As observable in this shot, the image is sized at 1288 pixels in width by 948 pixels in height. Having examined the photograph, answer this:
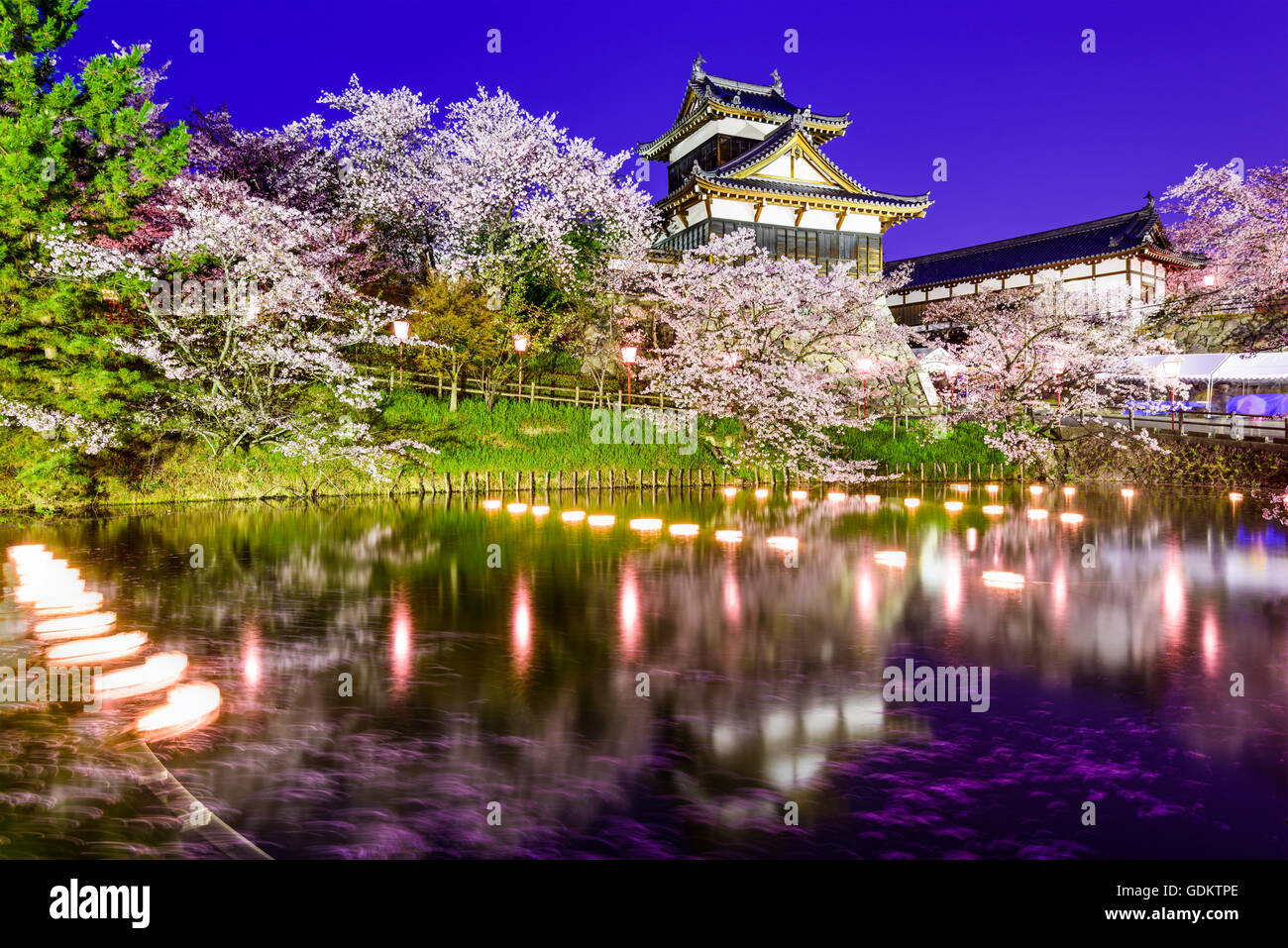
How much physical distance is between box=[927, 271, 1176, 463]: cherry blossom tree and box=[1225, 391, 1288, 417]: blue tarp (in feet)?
10.3

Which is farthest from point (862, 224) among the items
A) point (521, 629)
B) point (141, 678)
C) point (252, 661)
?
point (141, 678)

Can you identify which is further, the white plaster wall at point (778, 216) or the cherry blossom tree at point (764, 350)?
the white plaster wall at point (778, 216)

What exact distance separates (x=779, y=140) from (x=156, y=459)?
2921cm

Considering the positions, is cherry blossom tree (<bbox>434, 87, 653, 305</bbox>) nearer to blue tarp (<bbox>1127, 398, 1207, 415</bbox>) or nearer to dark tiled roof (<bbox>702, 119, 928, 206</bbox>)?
dark tiled roof (<bbox>702, 119, 928, 206</bbox>)

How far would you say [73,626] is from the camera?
9125mm

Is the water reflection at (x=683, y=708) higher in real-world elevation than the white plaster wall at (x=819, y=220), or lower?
lower

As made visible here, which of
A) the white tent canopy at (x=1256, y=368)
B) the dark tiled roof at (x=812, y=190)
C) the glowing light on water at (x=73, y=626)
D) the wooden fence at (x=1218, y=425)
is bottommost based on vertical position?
the glowing light on water at (x=73, y=626)

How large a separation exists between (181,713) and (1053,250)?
4749cm

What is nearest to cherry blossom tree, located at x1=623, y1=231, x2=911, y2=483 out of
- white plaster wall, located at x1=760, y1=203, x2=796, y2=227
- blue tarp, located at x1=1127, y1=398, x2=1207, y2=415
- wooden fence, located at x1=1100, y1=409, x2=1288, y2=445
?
white plaster wall, located at x1=760, y1=203, x2=796, y2=227

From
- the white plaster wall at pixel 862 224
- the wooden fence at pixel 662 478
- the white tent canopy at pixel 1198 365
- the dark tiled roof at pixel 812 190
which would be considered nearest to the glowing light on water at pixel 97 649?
the wooden fence at pixel 662 478

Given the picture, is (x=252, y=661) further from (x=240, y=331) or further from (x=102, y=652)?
(x=240, y=331)

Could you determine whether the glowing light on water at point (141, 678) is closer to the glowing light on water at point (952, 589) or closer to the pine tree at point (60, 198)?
the glowing light on water at point (952, 589)

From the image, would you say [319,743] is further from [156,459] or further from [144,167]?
[144,167]

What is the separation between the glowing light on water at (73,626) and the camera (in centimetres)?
880
